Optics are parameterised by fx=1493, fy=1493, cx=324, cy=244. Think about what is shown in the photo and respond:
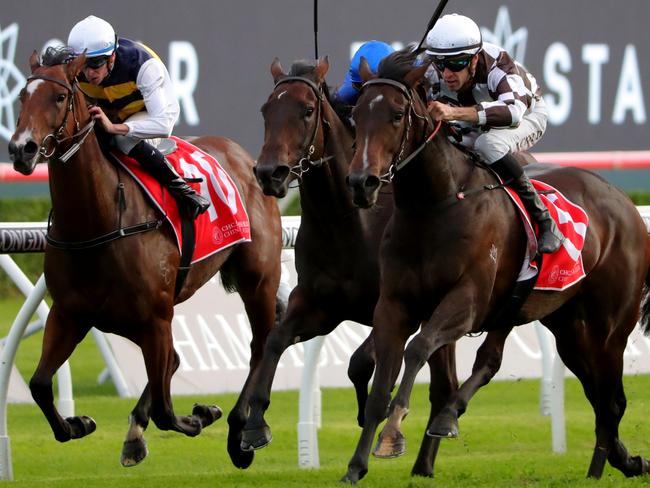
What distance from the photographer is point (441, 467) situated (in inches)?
251

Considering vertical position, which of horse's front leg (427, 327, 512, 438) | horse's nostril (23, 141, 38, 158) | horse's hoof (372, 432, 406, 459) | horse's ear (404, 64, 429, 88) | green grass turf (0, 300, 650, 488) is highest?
horse's ear (404, 64, 429, 88)

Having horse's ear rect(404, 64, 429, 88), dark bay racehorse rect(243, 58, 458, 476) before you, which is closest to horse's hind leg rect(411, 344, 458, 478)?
dark bay racehorse rect(243, 58, 458, 476)

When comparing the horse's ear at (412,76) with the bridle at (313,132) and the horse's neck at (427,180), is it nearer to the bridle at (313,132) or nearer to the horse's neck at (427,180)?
the horse's neck at (427,180)

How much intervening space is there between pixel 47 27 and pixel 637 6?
448cm

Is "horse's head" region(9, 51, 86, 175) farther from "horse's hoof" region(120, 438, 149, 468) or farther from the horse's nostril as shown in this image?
"horse's hoof" region(120, 438, 149, 468)

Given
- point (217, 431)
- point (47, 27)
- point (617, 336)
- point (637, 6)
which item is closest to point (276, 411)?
point (217, 431)

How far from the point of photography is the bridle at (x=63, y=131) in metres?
5.31

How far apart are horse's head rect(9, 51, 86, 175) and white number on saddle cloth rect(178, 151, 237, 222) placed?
0.97m

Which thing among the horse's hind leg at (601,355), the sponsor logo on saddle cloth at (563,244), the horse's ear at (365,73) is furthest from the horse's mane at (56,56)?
the horse's hind leg at (601,355)

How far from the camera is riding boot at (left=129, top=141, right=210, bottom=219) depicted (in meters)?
5.99

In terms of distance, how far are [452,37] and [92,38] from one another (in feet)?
4.65

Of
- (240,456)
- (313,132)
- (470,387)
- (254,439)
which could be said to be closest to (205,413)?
(240,456)

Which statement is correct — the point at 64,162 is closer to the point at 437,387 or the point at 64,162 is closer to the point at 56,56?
the point at 56,56

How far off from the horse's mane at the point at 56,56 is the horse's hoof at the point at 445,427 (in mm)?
1900
